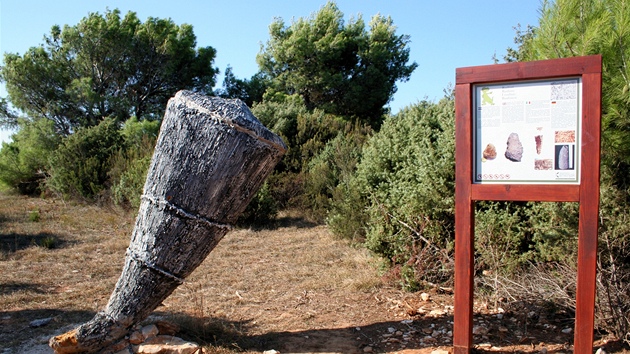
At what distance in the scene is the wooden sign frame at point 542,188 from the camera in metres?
3.02

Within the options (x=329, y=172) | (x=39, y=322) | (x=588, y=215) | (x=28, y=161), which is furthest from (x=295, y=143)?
(x=588, y=215)

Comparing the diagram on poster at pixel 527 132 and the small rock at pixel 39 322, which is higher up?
the diagram on poster at pixel 527 132

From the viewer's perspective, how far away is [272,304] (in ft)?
16.2

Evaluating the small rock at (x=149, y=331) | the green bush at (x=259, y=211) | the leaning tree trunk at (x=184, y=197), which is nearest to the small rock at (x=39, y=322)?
the leaning tree trunk at (x=184, y=197)

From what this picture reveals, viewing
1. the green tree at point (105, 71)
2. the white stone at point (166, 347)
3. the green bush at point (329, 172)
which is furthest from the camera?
the green tree at point (105, 71)

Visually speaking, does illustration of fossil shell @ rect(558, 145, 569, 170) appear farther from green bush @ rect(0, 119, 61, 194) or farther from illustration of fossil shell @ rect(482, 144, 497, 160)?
green bush @ rect(0, 119, 61, 194)

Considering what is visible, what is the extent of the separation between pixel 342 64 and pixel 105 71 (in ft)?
33.8

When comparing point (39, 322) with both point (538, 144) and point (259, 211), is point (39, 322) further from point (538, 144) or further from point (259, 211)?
point (259, 211)

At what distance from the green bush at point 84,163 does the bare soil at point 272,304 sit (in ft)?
14.2

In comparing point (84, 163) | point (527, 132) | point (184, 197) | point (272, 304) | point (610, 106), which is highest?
point (610, 106)

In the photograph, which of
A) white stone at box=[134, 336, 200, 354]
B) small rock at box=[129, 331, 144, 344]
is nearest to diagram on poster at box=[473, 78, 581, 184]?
white stone at box=[134, 336, 200, 354]

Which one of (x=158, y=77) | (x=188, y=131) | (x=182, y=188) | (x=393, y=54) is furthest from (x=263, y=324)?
(x=393, y=54)

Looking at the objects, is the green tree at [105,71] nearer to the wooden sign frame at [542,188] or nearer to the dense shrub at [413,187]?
the dense shrub at [413,187]

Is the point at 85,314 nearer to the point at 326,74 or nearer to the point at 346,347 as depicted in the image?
the point at 346,347
